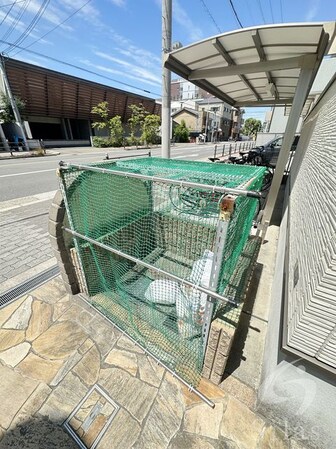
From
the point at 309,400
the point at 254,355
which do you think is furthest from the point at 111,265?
the point at 309,400

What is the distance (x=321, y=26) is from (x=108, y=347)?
13.9ft

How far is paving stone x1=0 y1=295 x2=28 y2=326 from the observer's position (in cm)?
229

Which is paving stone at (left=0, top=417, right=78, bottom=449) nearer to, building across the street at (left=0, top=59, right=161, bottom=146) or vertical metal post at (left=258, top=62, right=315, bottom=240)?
vertical metal post at (left=258, top=62, right=315, bottom=240)

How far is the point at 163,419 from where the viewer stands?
5.19 ft

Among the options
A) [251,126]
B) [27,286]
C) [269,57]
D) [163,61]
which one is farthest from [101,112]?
[251,126]

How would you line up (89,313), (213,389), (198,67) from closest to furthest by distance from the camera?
(213,389), (89,313), (198,67)

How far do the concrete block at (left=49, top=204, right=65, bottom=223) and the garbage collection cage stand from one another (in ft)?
0.32

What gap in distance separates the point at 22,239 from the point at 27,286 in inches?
60.7

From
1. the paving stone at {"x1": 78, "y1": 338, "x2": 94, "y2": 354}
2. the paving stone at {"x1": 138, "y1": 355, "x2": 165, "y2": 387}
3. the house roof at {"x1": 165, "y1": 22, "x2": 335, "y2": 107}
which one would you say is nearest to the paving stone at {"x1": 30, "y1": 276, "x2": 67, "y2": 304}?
the paving stone at {"x1": 78, "y1": 338, "x2": 94, "y2": 354}

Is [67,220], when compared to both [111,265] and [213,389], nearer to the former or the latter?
[111,265]

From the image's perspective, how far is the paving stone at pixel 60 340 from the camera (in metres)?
2.01

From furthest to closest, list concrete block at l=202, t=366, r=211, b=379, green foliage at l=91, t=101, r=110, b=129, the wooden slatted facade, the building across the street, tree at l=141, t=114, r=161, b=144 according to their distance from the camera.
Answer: tree at l=141, t=114, r=161, b=144
green foliage at l=91, t=101, r=110, b=129
the building across the street
the wooden slatted facade
concrete block at l=202, t=366, r=211, b=379

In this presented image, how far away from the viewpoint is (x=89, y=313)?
2.41 metres

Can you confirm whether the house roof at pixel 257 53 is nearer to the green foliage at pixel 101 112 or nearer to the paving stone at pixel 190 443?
the paving stone at pixel 190 443
